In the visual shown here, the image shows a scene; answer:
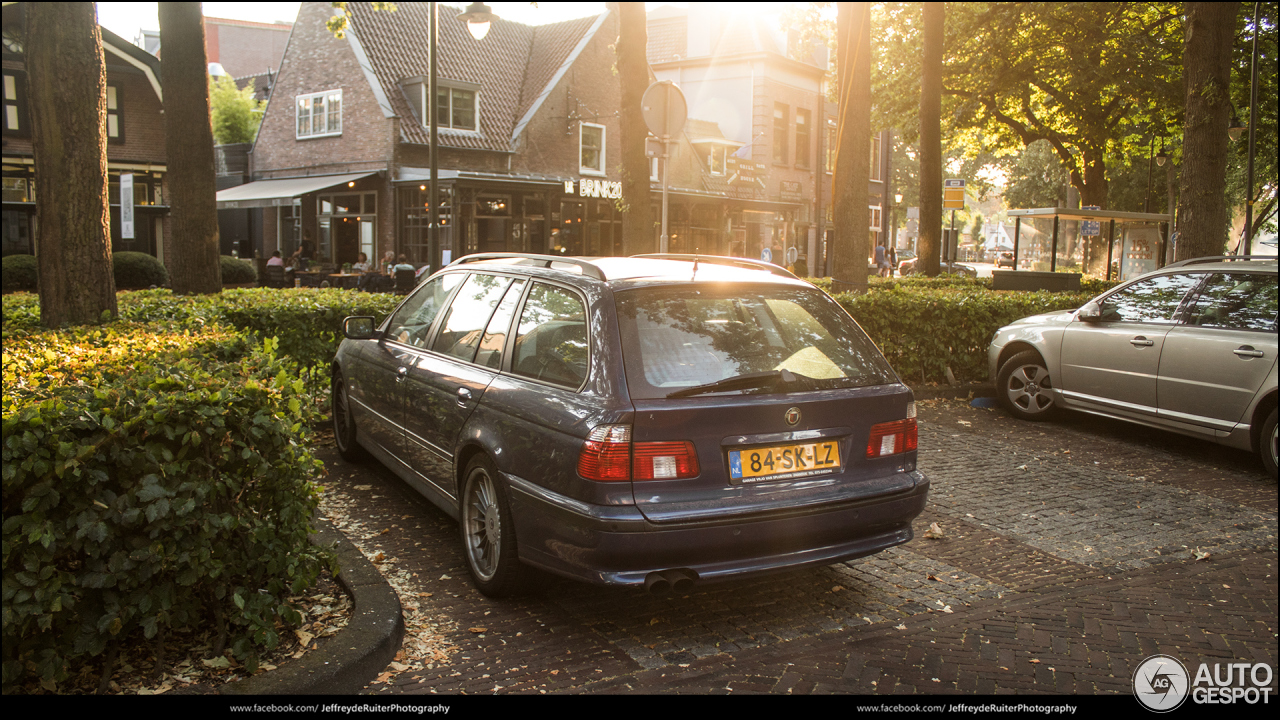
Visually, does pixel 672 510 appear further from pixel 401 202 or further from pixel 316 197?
pixel 316 197

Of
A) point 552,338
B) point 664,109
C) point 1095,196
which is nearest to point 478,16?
point 664,109

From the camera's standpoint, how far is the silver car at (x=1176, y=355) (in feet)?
22.7

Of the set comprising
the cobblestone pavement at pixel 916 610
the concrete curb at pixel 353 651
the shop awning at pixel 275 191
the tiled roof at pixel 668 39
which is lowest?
the cobblestone pavement at pixel 916 610

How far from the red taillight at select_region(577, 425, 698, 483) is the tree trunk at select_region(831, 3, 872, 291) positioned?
324 inches

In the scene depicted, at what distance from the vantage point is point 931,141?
1762cm

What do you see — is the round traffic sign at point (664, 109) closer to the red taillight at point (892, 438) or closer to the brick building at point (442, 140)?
the red taillight at point (892, 438)

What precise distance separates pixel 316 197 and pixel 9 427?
32.7 metres

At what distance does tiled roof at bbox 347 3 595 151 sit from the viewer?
105ft

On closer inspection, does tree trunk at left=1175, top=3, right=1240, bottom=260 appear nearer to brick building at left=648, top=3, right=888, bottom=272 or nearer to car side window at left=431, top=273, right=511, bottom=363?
car side window at left=431, top=273, right=511, bottom=363

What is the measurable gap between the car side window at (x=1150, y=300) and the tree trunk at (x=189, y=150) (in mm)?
8780

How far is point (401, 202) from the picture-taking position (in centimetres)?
3158

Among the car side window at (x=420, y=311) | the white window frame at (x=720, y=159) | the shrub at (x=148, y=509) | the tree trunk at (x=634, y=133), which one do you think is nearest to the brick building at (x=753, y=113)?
the white window frame at (x=720, y=159)

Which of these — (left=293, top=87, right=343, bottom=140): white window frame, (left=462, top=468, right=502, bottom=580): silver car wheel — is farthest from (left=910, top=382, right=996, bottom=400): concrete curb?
(left=293, top=87, right=343, bottom=140): white window frame

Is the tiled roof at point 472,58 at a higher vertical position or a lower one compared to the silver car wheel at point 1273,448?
higher
